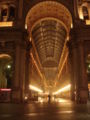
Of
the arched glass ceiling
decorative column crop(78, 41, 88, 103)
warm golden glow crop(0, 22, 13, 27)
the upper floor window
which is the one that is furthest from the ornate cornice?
decorative column crop(78, 41, 88, 103)

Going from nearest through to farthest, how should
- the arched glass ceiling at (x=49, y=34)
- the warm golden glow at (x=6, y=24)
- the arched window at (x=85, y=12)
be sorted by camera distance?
the warm golden glow at (x=6, y=24), the arched window at (x=85, y=12), the arched glass ceiling at (x=49, y=34)

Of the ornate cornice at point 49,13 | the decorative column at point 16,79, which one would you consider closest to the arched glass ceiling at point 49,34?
the ornate cornice at point 49,13

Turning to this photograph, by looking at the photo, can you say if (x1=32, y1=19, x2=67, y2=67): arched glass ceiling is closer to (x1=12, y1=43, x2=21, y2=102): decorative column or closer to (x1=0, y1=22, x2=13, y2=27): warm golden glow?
(x1=0, y1=22, x2=13, y2=27): warm golden glow

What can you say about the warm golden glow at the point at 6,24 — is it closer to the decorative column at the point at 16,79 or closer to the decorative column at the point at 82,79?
the decorative column at the point at 16,79

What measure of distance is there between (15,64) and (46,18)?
12893 millimetres

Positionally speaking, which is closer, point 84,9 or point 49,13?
point 84,9

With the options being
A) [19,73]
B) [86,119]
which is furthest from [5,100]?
[86,119]

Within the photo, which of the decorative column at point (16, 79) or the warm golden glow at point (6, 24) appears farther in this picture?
the warm golden glow at point (6, 24)

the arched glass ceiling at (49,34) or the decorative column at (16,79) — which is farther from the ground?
the arched glass ceiling at (49,34)

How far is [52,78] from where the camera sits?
337 ft

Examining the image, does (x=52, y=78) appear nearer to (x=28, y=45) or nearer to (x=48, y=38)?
(x=48, y=38)

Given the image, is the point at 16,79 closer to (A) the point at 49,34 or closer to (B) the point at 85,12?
(B) the point at 85,12

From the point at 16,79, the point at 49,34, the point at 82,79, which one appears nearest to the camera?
the point at 82,79

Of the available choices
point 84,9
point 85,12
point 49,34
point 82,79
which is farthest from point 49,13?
point 82,79
